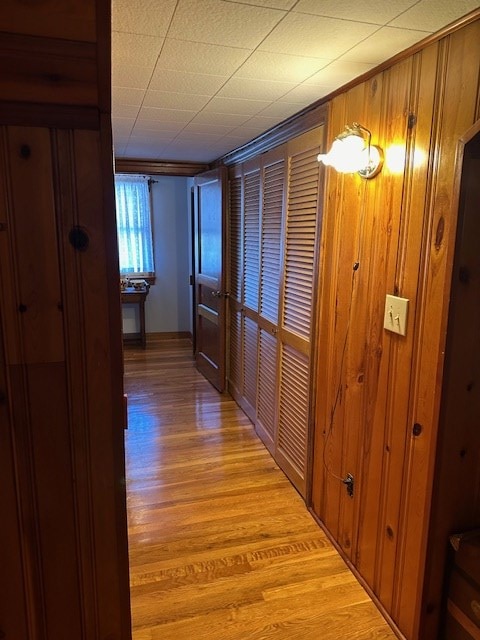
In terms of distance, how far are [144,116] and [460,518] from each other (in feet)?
7.94

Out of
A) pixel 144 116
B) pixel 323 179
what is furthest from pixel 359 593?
pixel 144 116

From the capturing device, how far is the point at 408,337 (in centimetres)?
159

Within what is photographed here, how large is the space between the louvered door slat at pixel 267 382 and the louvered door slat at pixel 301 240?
393 millimetres

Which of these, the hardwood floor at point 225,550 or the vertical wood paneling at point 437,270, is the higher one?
the vertical wood paneling at point 437,270

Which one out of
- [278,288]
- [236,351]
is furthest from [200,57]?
[236,351]

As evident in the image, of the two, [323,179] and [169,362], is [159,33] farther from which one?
[169,362]

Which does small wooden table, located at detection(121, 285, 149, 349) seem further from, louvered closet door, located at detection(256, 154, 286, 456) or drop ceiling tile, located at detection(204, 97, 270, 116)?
drop ceiling tile, located at detection(204, 97, 270, 116)

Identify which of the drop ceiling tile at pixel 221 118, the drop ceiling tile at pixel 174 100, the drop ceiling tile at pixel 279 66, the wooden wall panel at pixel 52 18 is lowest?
the wooden wall panel at pixel 52 18

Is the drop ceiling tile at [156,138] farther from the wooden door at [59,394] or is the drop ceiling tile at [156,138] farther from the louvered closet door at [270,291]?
the wooden door at [59,394]

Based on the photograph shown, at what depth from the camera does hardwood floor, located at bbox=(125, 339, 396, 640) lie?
5.83 feet

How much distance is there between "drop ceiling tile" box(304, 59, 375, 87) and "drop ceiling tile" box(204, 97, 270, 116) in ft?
1.25

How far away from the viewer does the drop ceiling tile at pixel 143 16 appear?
1.20m

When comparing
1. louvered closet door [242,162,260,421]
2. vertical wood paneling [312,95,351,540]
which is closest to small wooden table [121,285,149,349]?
louvered closet door [242,162,260,421]

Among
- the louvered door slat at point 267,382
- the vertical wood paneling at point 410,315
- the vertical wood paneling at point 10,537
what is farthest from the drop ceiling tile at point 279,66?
the louvered door slat at point 267,382
